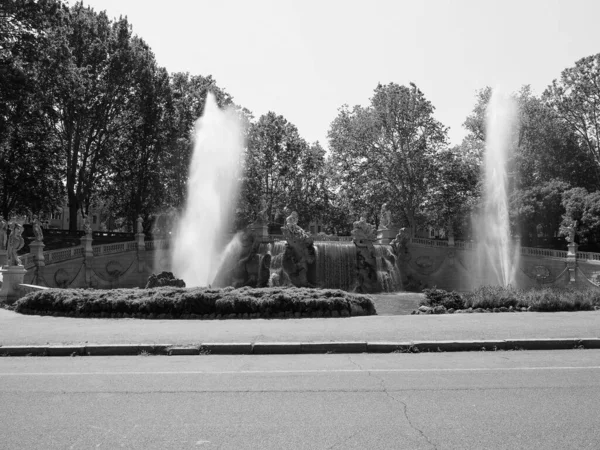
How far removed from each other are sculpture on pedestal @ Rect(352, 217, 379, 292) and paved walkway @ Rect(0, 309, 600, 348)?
2188 centimetres

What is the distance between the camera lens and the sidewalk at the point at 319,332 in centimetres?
1078

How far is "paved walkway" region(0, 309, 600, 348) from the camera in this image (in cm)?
1144

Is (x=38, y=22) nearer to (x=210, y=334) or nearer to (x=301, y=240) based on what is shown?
(x=301, y=240)

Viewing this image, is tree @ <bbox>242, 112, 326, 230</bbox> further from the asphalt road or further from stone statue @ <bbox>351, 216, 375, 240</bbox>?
the asphalt road

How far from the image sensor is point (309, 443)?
5270mm

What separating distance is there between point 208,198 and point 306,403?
42.8m

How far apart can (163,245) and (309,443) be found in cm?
3889

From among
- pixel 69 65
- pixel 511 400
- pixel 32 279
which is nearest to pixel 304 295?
pixel 511 400

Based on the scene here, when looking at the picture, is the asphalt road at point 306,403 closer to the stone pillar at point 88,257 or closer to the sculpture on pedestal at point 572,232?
the stone pillar at point 88,257

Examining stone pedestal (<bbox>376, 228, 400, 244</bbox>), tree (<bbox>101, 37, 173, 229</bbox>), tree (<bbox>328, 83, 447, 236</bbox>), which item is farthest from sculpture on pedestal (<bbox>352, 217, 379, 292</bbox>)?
tree (<bbox>101, 37, 173, 229</bbox>)

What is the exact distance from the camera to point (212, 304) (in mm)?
15617

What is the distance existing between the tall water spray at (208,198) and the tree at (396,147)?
36.4 ft

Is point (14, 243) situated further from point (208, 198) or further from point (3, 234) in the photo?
point (208, 198)

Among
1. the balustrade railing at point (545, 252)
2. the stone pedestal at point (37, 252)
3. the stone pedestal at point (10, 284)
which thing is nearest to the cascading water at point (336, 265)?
the balustrade railing at point (545, 252)
